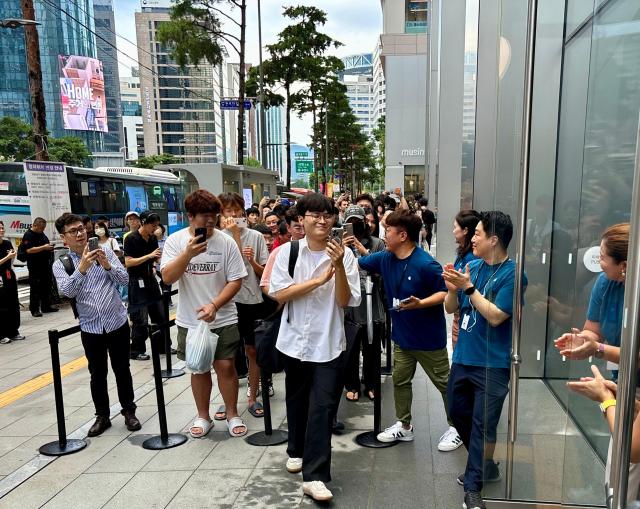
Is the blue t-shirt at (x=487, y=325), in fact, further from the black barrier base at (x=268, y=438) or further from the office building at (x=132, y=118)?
the office building at (x=132, y=118)

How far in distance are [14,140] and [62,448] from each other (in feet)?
139

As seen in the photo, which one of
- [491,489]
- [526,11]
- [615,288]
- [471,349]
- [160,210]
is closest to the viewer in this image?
[615,288]

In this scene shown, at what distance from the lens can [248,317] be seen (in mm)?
4387

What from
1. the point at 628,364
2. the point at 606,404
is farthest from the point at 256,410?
the point at 628,364

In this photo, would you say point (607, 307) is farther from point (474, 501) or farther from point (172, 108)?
point (172, 108)

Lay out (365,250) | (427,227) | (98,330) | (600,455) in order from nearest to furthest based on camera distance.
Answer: (600,455) → (98,330) → (365,250) → (427,227)

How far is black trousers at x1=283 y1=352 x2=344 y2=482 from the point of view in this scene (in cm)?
289

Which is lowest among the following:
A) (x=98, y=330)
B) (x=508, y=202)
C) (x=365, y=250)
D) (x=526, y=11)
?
(x=98, y=330)

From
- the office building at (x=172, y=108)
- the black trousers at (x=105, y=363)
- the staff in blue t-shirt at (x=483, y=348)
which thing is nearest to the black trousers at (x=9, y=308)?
the black trousers at (x=105, y=363)

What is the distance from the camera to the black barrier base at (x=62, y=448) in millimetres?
3631

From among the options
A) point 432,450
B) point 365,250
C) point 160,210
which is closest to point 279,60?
point 160,210

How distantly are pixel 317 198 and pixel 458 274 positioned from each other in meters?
0.95

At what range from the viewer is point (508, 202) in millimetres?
2496

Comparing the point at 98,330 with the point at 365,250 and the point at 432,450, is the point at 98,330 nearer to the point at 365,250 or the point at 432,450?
the point at 365,250
